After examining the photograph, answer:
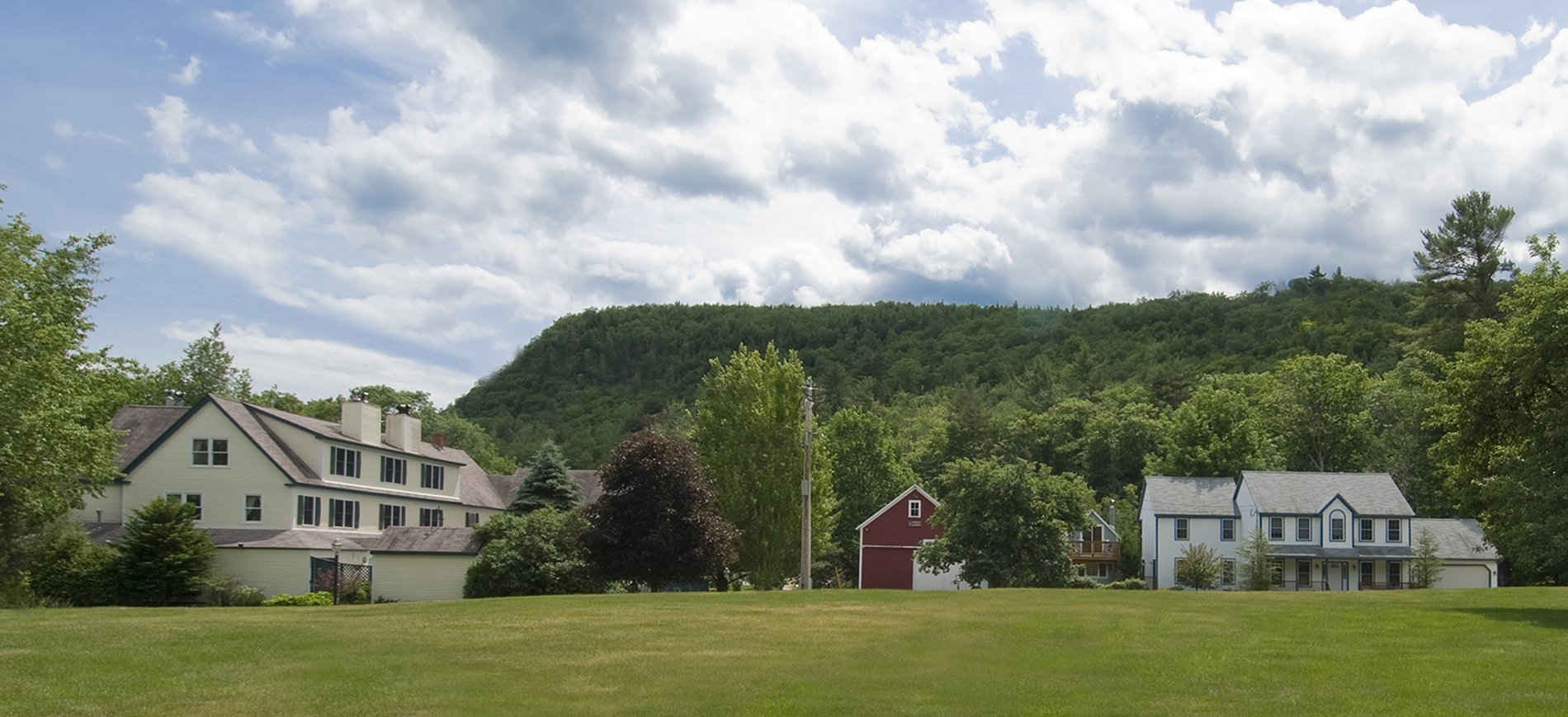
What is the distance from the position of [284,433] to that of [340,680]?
39557 millimetres

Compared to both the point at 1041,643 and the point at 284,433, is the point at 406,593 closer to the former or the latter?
the point at 284,433

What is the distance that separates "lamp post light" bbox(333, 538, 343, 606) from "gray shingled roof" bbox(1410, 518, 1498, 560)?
5231 cm

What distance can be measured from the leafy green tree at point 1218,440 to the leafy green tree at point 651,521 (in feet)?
152

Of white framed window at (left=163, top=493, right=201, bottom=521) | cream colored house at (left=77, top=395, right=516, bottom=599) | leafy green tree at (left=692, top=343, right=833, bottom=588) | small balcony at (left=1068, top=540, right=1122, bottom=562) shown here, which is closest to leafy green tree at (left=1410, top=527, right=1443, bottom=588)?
small balcony at (left=1068, top=540, right=1122, bottom=562)

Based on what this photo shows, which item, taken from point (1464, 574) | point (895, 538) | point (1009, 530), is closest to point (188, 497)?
point (1009, 530)

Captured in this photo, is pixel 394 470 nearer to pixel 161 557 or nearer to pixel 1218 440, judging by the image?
pixel 161 557

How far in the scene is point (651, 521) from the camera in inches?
1657

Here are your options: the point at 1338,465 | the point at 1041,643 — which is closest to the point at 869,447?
the point at 1338,465

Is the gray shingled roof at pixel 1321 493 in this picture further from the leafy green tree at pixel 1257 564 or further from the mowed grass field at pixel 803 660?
the mowed grass field at pixel 803 660

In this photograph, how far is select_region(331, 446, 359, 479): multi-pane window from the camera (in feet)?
178

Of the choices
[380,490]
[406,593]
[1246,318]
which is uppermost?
[1246,318]

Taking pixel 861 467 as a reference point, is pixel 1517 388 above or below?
above

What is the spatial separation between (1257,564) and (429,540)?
38.0 m

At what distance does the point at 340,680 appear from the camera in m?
16.8
